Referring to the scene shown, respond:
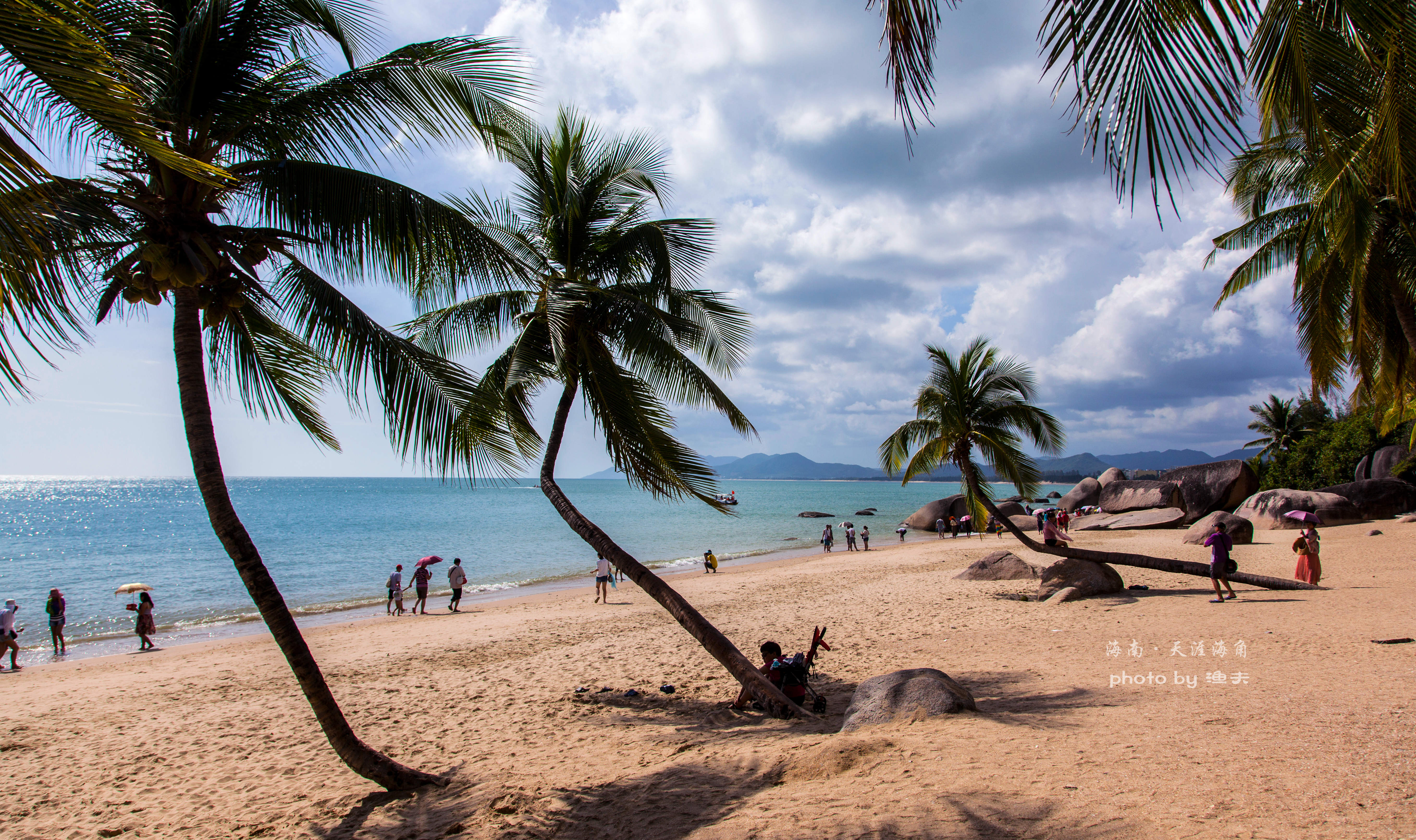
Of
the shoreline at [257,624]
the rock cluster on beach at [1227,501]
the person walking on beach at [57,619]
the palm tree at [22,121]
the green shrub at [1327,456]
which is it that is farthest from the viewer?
the green shrub at [1327,456]

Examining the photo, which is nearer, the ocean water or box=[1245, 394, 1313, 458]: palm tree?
the ocean water

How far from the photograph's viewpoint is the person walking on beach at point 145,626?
14172mm

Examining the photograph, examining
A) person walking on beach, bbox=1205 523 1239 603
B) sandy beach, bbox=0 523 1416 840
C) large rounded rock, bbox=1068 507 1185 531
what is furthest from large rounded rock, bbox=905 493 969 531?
person walking on beach, bbox=1205 523 1239 603

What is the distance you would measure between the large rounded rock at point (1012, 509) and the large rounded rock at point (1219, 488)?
10100 mm

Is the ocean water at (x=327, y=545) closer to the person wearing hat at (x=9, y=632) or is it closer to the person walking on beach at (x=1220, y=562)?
the person wearing hat at (x=9, y=632)

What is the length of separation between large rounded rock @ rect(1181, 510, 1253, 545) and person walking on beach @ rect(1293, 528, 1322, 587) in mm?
7158

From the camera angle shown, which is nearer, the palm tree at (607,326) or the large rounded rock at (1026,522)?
the palm tree at (607,326)

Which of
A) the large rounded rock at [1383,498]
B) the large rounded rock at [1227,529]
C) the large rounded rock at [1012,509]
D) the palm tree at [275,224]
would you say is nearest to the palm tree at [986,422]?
the large rounded rock at [1227,529]

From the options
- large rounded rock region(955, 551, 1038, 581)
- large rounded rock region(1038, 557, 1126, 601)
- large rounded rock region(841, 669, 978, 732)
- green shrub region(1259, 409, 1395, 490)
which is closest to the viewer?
large rounded rock region(841, 669, 978, 732)

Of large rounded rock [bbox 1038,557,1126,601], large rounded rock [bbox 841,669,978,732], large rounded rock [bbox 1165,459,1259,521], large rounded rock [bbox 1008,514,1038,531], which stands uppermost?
large rounded rock [bbox 1165,459,1259,521]

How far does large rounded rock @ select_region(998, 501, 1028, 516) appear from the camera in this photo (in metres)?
39.9

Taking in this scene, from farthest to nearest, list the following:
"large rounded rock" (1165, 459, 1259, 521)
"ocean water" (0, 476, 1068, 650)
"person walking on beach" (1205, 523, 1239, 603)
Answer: "large rounded rock" (1165, 459, 1259, 521) < "ocean water" (0, 476, 1068, 650) < "person walking on beach" (1205, 523, 1239, 603)

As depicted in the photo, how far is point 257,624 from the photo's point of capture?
677 inches

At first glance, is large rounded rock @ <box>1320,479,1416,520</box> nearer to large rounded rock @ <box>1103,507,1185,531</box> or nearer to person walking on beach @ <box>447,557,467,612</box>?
large rounded rock @ <box>1103,507,1185,531</box>
